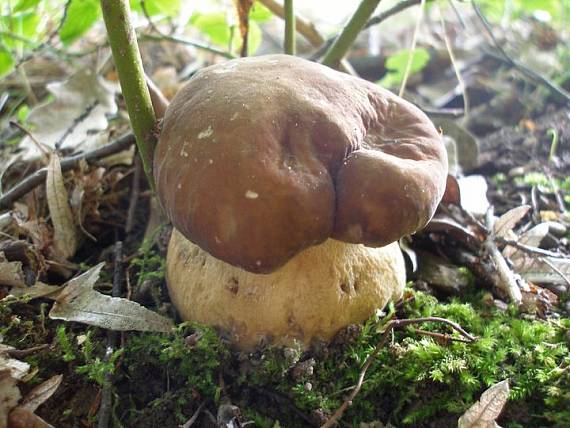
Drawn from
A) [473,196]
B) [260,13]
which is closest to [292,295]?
[473,196]

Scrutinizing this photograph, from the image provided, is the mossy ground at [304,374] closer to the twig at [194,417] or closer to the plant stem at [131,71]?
the twig at [194,417]

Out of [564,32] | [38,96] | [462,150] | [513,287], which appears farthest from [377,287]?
[564,32]

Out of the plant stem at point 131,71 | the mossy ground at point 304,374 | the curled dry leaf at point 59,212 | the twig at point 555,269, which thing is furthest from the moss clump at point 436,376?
the curled dry leaf at point 59,212

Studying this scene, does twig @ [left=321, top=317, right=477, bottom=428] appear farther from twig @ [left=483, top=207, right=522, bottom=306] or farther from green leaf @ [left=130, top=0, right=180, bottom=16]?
green leaf @ [left=130, top=0, right=180, bottom=16]

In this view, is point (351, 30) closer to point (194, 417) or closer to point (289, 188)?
point (289, 188)

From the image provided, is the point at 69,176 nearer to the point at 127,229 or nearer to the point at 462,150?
the point at 127,229

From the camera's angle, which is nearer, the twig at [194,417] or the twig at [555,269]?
the twig at [194,417]

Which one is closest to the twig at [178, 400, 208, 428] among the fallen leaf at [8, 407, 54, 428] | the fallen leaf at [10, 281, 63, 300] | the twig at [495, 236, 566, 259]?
the fallen leaf at [8, 407, 54, 428]
